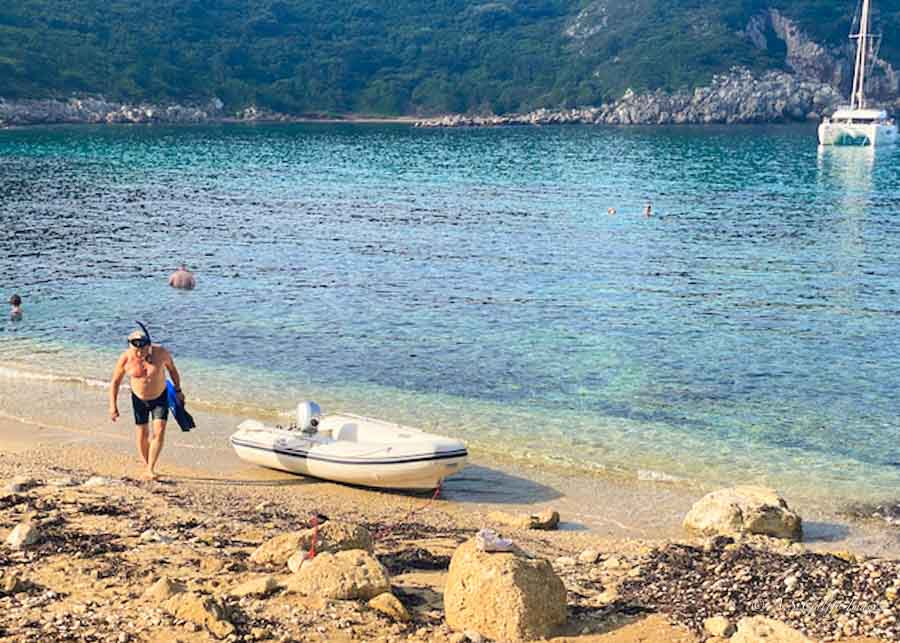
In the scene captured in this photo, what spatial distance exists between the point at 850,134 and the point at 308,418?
111 meters

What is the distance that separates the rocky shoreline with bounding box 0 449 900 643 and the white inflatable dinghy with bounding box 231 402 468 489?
160 cm

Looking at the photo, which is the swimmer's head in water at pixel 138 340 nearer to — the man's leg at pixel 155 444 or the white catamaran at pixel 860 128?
the man's leg at pixel 155 444

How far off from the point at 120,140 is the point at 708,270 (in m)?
91.8

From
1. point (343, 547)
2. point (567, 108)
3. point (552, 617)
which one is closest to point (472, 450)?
point (343, 547)

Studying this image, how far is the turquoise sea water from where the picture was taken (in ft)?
65.7

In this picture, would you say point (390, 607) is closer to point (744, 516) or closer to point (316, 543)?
point (316, 543)

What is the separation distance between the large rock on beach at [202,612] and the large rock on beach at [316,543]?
159 centimetres

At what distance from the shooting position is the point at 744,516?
14500mm

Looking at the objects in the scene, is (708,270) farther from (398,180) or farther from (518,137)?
(518,137)

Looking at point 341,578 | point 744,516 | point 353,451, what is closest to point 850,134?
point 744,516

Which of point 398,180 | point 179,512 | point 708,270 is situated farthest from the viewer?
point 398,180

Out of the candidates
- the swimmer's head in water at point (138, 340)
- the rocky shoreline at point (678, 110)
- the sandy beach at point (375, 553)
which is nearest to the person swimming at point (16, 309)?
the sandy beach at point (375, 553)

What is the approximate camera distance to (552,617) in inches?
405

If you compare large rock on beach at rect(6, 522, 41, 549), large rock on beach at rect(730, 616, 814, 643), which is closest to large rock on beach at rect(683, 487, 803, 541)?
large rock on beach at rect(730, 616, 814, 643)
